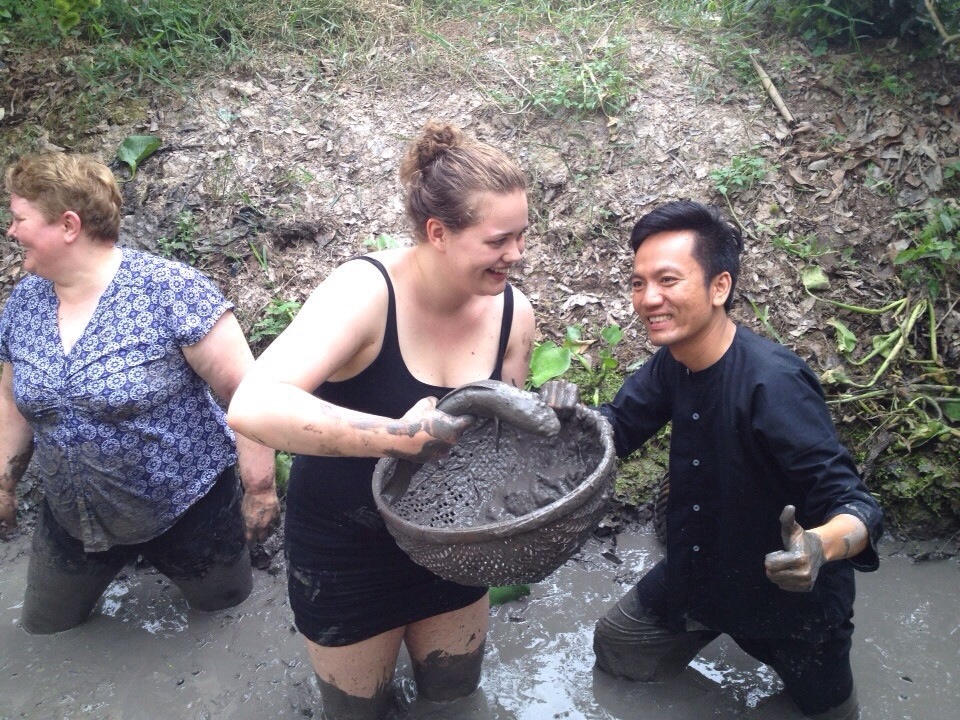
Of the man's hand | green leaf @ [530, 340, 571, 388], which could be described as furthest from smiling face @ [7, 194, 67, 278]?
green leaf @ [530, 340, 571, 388]

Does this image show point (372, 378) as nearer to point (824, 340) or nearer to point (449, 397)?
point (449, 397)

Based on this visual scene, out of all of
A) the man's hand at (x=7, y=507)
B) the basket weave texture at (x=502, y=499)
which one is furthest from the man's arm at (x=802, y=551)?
the man's hand at (x=7, y=507)

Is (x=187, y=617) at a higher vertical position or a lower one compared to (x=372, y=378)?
lower

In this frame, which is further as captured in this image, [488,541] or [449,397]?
[449,397]

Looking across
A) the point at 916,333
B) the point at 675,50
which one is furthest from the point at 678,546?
the point at 675,50

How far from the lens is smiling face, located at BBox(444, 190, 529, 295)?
2.13 metres

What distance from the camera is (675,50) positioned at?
17.2 feet

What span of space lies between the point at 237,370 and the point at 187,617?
1.20m

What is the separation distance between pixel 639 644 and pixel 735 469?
2.79 feet

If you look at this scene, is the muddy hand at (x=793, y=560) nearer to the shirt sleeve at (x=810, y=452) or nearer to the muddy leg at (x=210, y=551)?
the shirt sleeve at (x=810, y=452)

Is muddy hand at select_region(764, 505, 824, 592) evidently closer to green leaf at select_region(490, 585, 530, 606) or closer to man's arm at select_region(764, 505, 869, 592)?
man's arm at select_region(764, 505, 869, 592)

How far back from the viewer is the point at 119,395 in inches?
112

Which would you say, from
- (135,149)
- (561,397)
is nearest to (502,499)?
(561,397)

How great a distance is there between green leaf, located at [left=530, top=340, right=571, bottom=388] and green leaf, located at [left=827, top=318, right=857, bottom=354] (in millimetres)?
1319
